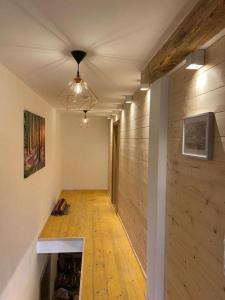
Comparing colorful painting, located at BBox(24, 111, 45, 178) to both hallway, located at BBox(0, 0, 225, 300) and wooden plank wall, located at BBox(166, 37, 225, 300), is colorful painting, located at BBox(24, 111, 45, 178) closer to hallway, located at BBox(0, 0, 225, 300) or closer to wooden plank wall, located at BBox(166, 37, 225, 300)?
hallway, located at BBox(0, 0, 225, 300)

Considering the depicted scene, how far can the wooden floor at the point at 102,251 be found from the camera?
3.04m

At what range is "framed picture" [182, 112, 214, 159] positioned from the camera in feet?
5.13

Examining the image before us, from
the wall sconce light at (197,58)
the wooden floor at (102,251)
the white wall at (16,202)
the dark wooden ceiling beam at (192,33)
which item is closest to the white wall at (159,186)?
the dark wooden ceiling beam at (192,33)

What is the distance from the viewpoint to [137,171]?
12.1ft

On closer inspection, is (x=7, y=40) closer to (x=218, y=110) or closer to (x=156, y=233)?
(x=218, y=110)

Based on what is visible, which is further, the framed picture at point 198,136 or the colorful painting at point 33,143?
the colorful painting at point 33,143

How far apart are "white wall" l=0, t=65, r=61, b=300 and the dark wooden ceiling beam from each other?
1.58 meters

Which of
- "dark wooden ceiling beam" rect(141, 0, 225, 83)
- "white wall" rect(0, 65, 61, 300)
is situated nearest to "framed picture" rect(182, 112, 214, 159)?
"dark wooden ceiling beam" rect(141, 0, 225, 83)

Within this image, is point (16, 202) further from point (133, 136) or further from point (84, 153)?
point (84, 153)

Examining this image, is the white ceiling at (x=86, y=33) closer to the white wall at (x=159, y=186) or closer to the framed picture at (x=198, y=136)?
the white wall at (x=159, y=186)

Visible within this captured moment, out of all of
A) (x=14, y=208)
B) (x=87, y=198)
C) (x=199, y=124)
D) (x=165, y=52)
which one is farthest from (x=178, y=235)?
(x=87, y=198)

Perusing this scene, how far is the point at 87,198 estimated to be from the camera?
7.37 m

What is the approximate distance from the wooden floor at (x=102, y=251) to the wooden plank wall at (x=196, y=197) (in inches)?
36.6

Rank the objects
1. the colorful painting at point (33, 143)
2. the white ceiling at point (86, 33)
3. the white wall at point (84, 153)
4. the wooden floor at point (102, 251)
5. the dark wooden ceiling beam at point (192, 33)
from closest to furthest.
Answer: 1. the dark wooden ceiling beam at point (192, 33)
2. the white ceiling at point (86, 33)
3. the wooden floor at point (102, 251)
4. the colorful painting at point (33, 143)
5. the white wall at point (84, 153)
